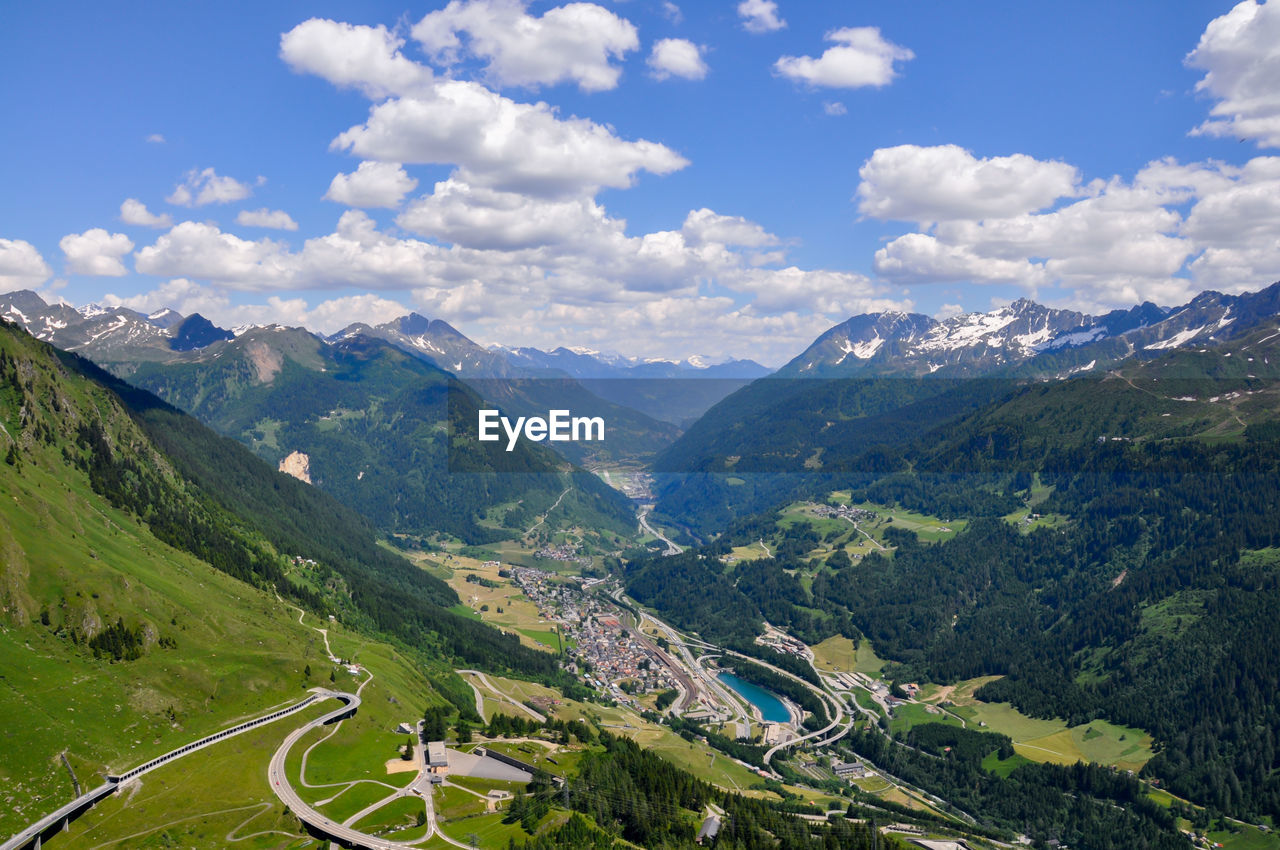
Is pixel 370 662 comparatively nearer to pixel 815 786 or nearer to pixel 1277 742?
pixel 815 786

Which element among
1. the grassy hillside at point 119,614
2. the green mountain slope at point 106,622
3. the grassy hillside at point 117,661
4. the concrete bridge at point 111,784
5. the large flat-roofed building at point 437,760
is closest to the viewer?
the concrete bridge at point 111,784

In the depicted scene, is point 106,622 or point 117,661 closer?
point 117,661

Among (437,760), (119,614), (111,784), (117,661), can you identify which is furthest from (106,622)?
(437,760)

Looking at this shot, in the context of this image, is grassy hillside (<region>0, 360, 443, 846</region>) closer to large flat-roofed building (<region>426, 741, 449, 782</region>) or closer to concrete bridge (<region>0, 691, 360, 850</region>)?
concrete bridge (<region>0, 691, 360, 850</region>)

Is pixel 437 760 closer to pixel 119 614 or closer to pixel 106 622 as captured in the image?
pixel 106 622

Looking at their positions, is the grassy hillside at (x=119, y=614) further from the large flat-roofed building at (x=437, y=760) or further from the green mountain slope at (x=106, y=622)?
the large flat-roofed building at (x=437, y=760)

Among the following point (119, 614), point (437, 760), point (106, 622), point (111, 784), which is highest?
point (119, 614)

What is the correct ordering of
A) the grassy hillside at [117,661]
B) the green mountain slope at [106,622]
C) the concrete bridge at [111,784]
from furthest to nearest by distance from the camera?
the green mountain slope at [106,622] < the grassy hillside at [117,661] < the concrete bridge at [111,784]

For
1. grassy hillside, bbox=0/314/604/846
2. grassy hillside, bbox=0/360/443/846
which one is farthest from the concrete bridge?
grassy hillside, bbox=0/314/604/846

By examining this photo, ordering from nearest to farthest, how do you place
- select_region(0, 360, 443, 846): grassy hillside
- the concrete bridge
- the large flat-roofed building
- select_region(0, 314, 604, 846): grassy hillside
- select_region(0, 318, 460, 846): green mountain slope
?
the concrete bridge < select_region(0, 360, 443, 846): grassy hillside < select_region(0, 318, 460, 846): green mountain slope < select_region(0, 314, 604, 846): grassy hillside < the large flat-roofed building

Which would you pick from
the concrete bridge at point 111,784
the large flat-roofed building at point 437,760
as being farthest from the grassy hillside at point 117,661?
the large flat-roofed building at point 437,760

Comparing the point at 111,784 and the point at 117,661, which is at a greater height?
the point at 117,661
